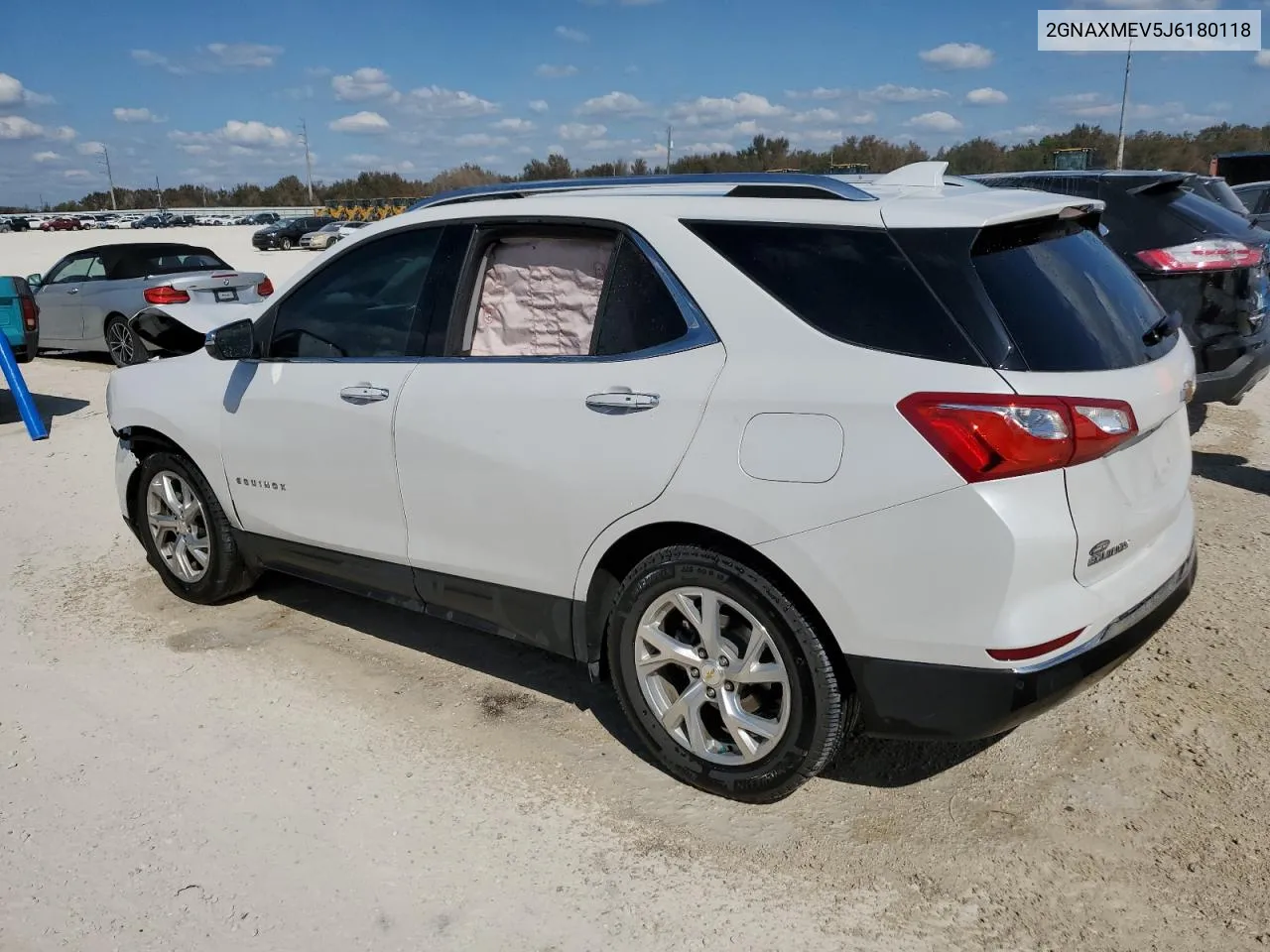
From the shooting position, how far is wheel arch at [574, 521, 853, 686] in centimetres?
281

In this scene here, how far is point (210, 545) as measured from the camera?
468 centimetres

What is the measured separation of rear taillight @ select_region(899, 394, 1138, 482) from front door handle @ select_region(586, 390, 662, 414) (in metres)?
0.78

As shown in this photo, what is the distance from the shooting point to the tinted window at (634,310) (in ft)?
10.1

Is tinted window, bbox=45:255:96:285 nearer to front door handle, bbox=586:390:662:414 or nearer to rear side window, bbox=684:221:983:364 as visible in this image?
front door handle, bbox=586:390:662:414

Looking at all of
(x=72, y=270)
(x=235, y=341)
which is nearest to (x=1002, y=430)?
(x=235, y=341)

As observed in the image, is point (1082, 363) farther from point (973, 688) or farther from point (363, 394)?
point (363, 394)

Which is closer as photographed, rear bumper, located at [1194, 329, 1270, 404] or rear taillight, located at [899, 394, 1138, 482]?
rear taillight, located at [899, 394, 1138, 482]

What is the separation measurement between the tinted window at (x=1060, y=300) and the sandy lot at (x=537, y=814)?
4.47 feet

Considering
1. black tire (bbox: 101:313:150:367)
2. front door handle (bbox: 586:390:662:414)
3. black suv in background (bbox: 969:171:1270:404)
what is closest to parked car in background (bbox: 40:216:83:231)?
black tire (bbox: 101:313:150:367)

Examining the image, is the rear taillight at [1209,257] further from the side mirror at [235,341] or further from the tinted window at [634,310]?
the side mirror at [235,341]

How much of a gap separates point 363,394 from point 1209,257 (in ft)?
16.3

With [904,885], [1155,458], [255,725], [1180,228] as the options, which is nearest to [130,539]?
[255,725]

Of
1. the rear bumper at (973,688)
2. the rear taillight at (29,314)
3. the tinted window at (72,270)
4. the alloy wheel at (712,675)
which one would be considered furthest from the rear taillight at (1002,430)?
the tinted window at (72,270)

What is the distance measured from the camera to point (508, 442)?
3314mm
